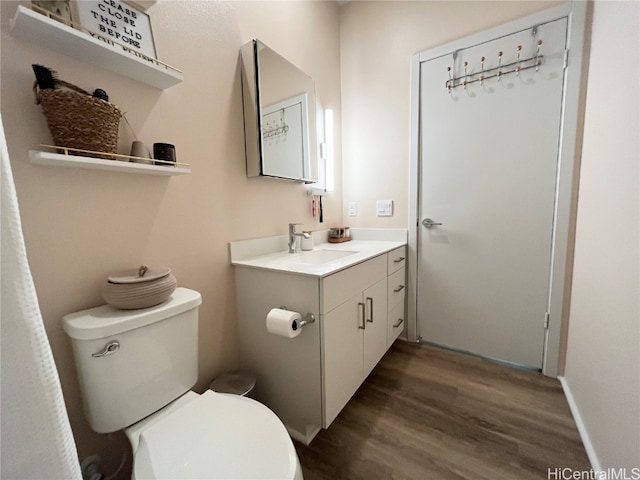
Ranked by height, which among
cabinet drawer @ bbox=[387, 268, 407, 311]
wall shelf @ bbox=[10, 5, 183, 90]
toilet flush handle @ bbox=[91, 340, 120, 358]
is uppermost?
wall shelf @ bbox=[10, 5, 183, 90]

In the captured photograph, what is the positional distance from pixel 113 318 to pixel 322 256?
115 cm

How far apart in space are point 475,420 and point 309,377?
0.94 m

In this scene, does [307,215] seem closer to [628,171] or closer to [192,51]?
[192,51]

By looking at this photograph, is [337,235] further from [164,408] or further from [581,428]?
[581,428]

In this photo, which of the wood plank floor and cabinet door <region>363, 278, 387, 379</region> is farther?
cabinet door <region>363, 278, 387, 379</region>

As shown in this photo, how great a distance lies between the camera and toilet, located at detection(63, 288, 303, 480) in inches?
27.7

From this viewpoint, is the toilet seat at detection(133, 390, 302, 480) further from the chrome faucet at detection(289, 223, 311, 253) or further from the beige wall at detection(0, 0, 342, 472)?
the chrome faucet at detection(289, 223, 311, 253)

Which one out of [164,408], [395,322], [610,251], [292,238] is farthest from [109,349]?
[610,251]

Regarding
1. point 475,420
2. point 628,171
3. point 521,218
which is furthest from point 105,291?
point 521,218

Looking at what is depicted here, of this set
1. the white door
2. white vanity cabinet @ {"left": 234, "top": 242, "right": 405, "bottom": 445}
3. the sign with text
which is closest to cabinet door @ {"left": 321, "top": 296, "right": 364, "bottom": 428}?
white vanity cabinet @ {"left": 234, "top": 242, "right": 405, "bottom": 445}

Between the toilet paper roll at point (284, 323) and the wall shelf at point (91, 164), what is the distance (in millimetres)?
696

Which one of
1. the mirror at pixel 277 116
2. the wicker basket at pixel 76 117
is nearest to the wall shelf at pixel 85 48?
the wicker basket at pixel 76 117

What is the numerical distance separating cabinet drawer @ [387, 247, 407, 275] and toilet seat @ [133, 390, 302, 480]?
3.84 ft

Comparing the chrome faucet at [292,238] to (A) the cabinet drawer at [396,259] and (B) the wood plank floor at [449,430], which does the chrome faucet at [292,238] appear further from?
(B) the wood plank floor at [449,430]
